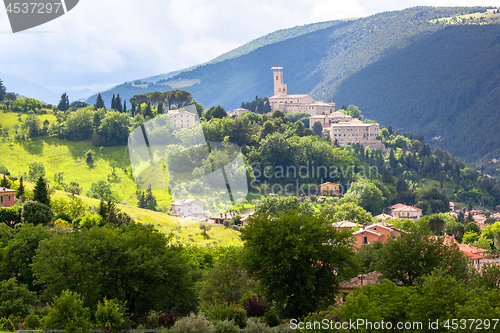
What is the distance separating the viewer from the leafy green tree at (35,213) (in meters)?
47.8

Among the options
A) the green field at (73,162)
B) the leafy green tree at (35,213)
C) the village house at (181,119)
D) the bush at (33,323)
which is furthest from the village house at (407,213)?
the bush at (33,323)

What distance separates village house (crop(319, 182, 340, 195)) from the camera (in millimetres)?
103125

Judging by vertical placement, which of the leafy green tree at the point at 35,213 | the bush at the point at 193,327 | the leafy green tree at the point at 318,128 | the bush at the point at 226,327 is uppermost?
the leafy green tree at the point at 318,128

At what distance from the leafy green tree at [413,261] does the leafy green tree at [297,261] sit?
17.1ft

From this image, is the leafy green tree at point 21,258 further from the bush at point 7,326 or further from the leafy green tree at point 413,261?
the leafy green tree at point 413,261

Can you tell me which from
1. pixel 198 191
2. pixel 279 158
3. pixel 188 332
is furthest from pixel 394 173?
pixel 188 332

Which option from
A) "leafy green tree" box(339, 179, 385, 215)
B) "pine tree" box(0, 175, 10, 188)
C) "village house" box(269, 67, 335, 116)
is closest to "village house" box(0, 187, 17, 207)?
"pine tree" box(0, 175, 10, 188)

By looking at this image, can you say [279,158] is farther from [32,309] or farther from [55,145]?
[32,309]

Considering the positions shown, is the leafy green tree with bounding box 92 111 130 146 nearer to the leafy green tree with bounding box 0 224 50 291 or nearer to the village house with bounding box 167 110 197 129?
the village house with bounding box 167 110 197 129

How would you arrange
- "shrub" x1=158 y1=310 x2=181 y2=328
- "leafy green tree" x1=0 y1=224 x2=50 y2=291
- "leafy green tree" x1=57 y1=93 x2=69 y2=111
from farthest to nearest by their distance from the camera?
"leafy green tree" x1=57 y1=93 x2=69 y2=111 < "leafy green tree" x1=0 y1=224 x2=50 y2=291 < "shrub" x1=158 y1=310 x2=181 y2=328

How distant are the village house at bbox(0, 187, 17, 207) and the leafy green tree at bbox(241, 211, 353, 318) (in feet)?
95.8

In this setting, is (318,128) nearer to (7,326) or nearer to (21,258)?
(21,258)

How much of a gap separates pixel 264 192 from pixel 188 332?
7748 cm

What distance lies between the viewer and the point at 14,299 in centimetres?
3098
